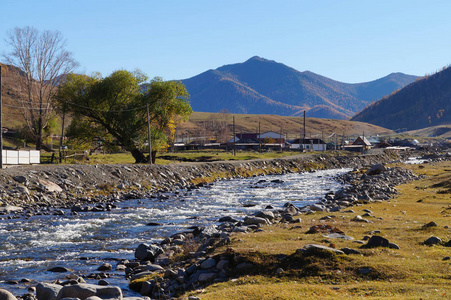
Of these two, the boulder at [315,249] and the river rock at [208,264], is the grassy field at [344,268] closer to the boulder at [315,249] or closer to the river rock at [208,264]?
the boulder at [315,249]

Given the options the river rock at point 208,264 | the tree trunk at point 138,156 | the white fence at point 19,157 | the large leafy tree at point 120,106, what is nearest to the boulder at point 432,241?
the river rock at point 208,264

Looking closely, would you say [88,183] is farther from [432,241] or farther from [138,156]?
[432,241]

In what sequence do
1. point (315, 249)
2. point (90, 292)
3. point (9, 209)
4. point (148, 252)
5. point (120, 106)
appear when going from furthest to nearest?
1. point (120, 106)
2. point (9, 209)
3. point (148, 252)
4. point (315, 249)
5. point (90, 292)

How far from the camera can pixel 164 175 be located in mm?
52812

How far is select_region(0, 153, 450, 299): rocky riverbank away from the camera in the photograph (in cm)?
1343

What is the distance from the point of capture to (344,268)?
12.6 metres

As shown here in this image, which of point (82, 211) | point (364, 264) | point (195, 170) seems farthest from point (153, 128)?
point (364, 264)

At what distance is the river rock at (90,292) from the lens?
35.5 feet

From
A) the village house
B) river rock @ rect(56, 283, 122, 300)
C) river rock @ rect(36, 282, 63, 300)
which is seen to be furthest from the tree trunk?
the village house

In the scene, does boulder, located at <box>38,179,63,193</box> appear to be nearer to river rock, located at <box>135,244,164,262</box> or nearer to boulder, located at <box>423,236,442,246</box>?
river rock, located at <box>135,244,164,262</box>

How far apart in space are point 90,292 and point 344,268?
7000 millimetres

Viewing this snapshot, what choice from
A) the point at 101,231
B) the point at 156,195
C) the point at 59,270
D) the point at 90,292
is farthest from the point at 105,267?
the point at 156,195

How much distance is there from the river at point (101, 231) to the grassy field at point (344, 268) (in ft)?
13.5

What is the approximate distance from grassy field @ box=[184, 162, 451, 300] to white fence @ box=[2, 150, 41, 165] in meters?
39.0
